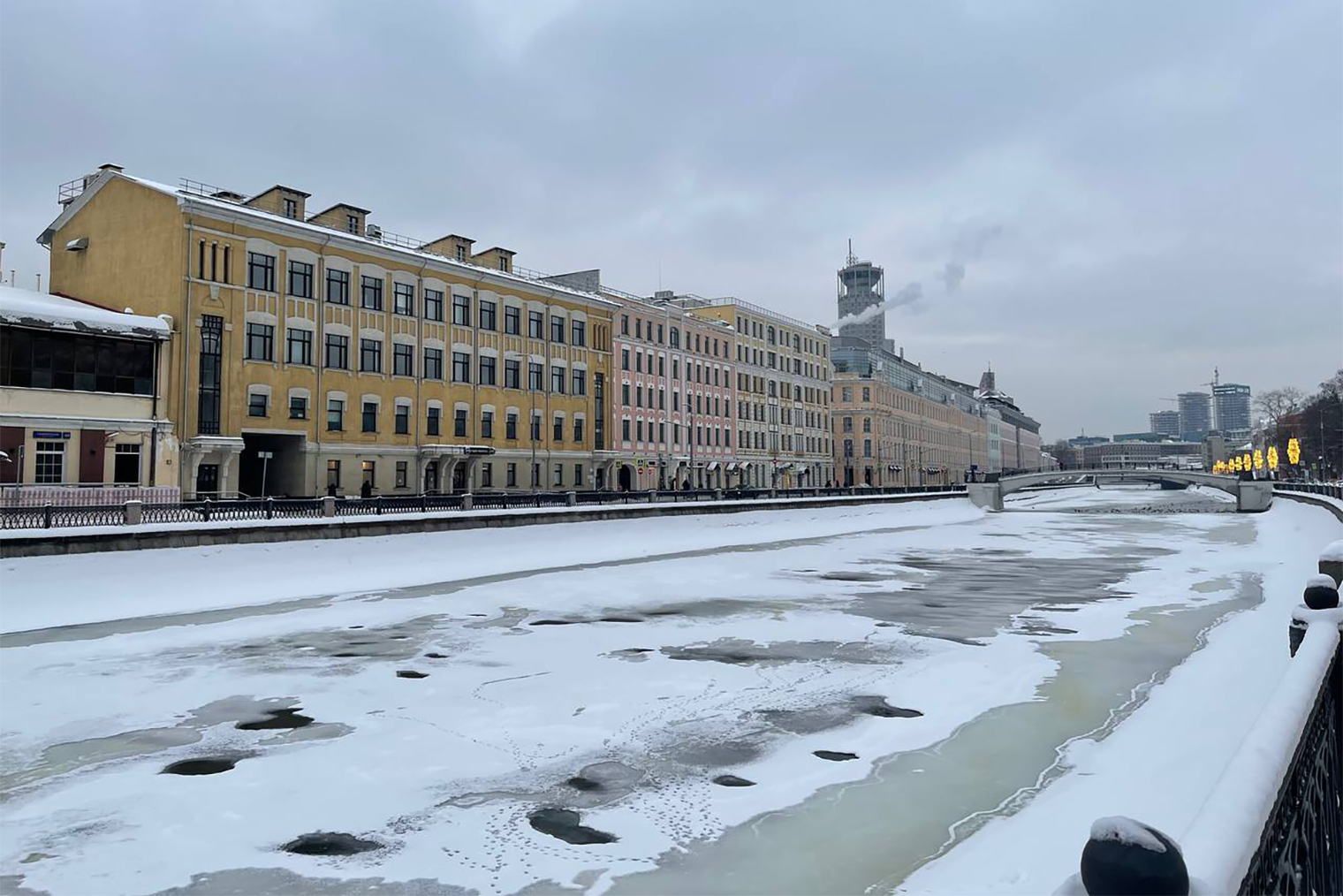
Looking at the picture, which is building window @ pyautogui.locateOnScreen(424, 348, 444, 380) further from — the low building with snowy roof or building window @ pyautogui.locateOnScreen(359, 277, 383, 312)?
the low building with snowy roof

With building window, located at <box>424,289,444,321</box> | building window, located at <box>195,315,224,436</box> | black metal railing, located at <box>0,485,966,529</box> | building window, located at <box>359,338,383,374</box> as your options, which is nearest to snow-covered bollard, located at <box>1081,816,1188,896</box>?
black metal railing, located at <box>0,485,966,529</box>

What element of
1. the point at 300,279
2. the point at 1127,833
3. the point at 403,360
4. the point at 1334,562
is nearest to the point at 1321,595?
the point at 1334,562

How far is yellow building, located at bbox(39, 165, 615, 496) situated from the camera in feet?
139

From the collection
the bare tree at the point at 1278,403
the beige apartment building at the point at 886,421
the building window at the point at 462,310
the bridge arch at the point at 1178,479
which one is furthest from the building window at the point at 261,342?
the bare tree at the point at 1278,403

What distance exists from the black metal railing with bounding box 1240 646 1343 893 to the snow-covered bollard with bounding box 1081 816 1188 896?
486 millimetres

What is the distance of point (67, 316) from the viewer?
3628 cm

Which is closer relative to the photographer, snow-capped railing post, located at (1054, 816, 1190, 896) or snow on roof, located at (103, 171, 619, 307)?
snow-capped railing post, located at (1054, 816, 1190, 896)

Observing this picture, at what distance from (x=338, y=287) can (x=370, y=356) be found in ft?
13.7

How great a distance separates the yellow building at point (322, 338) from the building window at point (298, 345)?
0.22 feet

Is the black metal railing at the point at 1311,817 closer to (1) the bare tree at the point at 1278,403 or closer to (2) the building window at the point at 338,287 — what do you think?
(2) the building window at the point at 338,287

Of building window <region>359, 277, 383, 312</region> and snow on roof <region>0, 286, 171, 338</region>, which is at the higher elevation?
building window <region>359, 277, 383, 312</region>

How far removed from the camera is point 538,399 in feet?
200

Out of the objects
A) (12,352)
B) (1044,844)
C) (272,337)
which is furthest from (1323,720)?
(272,337)

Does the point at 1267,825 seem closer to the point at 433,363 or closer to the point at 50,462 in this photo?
the point at 50,462
